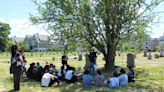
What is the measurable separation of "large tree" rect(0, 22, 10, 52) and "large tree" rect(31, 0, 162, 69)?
2867 inches

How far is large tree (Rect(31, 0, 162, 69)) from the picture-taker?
82.1ft

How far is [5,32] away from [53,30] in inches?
3035

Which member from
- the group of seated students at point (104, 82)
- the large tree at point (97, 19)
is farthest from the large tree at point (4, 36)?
the group of seated students at point (104, 82)

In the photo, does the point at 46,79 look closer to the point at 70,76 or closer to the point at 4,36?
the point at 70,76

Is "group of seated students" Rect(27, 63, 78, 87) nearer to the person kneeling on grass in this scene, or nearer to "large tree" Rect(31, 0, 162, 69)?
the person kneeling on grass

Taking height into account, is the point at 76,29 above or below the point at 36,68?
above

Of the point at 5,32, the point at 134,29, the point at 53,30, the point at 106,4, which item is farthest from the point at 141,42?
the point at 5,32

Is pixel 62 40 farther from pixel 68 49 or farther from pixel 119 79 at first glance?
pixel 119 79

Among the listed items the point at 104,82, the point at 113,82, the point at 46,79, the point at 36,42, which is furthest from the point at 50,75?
the point at 36,42

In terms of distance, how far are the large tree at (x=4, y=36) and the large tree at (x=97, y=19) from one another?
239 ft

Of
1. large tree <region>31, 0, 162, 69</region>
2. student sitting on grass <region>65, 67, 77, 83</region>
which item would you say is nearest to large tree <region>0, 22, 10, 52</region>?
large tree <region>31, 0, 162, 69</region>

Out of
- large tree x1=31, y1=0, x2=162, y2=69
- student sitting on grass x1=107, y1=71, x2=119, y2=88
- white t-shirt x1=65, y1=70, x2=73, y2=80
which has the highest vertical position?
large tree x1=31, y1=0, x2=162, y2=69

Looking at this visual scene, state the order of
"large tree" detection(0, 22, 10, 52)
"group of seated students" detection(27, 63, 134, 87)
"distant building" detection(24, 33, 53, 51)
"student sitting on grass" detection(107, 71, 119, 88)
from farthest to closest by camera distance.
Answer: "distant building" detection(24, 33, 53, 51), "large tree" detection(0, 22, 10, 52), "group of seated students" detection(27, 63, 134, 87), "student sitting on grass" detection(107, 71, 119, 88)

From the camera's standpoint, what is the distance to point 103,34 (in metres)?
26.8
